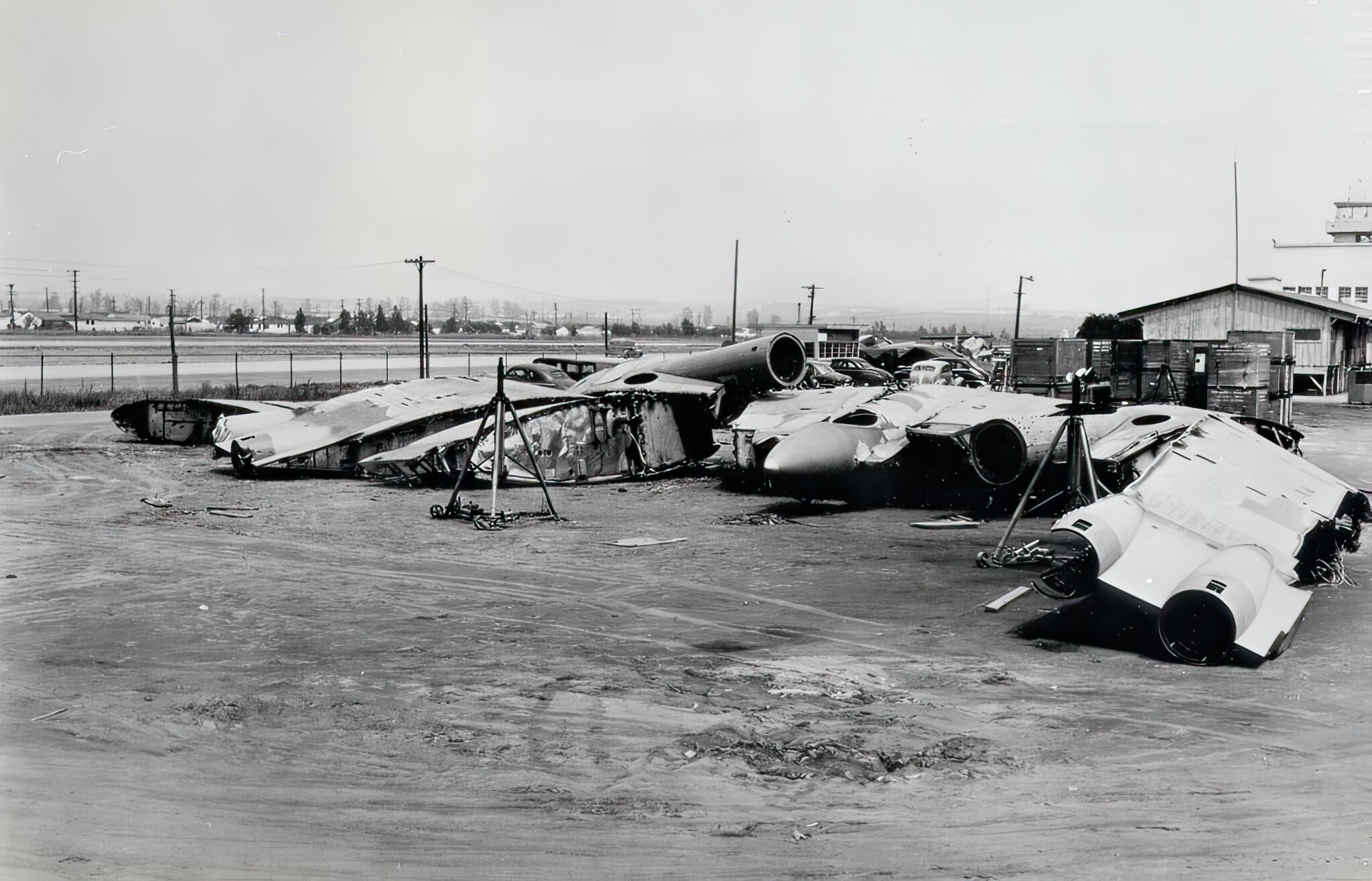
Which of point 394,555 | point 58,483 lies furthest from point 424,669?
point 58,483

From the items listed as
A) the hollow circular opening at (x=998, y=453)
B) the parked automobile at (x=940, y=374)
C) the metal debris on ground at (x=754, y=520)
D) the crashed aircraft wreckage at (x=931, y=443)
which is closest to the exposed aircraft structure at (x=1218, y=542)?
the crashed aircraft wreckage at (x=931, y=443)

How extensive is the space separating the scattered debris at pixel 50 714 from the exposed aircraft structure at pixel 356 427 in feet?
42.4

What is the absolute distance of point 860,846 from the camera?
19.6 ft

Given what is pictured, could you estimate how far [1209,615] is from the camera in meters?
9.62

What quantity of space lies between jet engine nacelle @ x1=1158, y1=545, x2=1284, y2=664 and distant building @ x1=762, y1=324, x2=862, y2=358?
44873 mm

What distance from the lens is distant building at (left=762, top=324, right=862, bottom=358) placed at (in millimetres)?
56719

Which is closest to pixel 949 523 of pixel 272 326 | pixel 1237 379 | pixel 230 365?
pixel 1237 379

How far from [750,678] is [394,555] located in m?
6.64

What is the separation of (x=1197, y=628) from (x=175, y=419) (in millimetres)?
23448

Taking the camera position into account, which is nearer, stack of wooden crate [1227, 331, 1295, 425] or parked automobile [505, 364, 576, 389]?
parked automobile [505, 364, 576, 389]

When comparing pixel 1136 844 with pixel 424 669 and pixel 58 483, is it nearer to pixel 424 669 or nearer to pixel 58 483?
pixel 424 669

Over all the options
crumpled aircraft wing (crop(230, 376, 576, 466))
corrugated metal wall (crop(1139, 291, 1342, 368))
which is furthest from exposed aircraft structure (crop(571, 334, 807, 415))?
corrugated metal wall (crop(1139, 291, 1342, 368))

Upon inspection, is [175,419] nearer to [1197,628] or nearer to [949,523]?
[949,523]

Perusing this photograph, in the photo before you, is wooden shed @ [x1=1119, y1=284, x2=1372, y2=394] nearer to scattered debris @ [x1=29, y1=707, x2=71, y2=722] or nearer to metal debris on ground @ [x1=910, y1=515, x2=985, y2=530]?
metal debris on ground @ [x1=910, y1=515, x2=985, y2=530]
